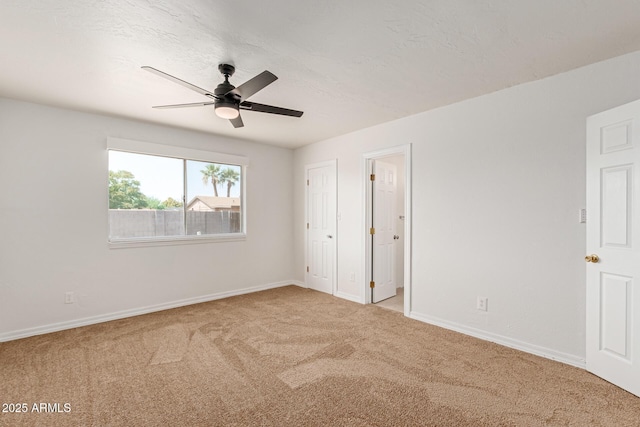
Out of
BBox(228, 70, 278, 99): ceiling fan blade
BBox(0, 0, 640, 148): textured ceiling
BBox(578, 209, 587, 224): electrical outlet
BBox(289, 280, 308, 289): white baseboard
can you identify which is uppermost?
BBox(0, 0, 640, 148): textured ceiling

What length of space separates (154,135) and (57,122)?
0.99m

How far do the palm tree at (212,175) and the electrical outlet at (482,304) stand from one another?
388 cm

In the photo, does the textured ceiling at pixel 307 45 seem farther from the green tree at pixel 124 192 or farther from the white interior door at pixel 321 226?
the white interior door at pixel 321 226

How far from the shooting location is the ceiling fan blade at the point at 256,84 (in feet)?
6.78

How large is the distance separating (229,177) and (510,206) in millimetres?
3920

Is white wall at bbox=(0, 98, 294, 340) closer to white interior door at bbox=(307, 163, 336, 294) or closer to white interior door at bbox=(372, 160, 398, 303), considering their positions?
white interior door at bbox=(307, 163, 336, 294)

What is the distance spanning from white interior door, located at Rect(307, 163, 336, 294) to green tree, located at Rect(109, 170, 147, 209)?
2558mm

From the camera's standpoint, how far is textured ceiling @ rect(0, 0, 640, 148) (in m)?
1.80

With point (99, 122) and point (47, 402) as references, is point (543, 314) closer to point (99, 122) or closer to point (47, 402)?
point (47, 402)

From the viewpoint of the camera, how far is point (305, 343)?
9.72 feet

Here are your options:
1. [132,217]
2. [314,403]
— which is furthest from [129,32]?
[314,403]

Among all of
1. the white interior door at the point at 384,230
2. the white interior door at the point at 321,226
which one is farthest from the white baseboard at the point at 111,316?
the white interior door at the point at 384,230

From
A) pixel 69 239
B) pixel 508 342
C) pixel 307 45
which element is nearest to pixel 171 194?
pixel 69 239

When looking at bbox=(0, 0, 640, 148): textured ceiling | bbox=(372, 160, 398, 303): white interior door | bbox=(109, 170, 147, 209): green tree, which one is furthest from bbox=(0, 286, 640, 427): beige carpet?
bbox=(0, 0, 640, 148): textured ceiling
